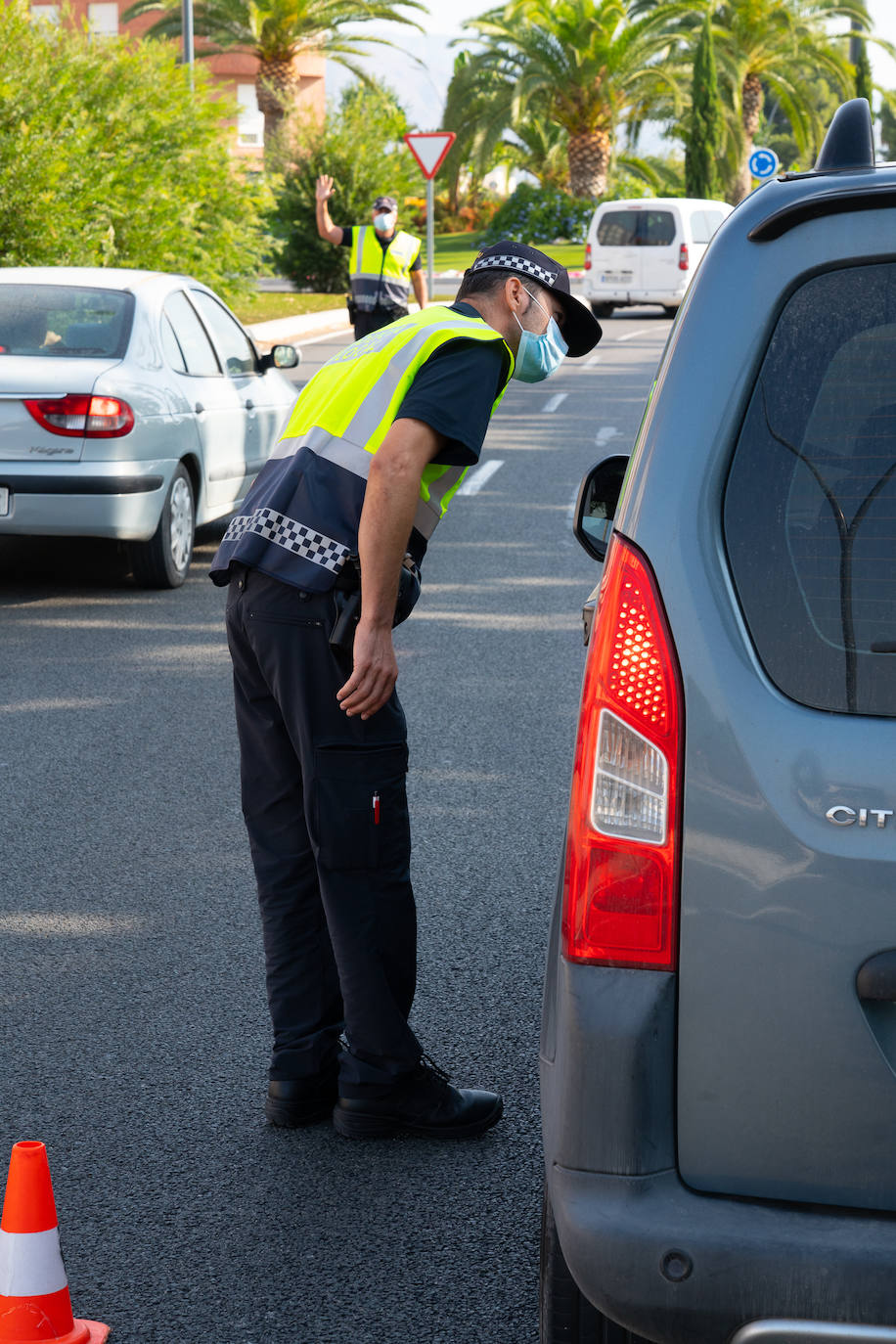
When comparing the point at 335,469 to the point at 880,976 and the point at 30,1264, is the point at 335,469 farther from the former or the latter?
the point at 880,976

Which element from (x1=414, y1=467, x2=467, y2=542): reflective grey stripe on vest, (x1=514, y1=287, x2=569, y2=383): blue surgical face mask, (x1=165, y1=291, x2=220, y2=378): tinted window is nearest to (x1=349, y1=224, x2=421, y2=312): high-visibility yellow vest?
(x1=165, y1=291, x2=220, y2=378): tinted window

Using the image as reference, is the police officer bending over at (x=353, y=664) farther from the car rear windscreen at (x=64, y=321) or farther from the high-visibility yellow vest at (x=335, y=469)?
the car rear windscreen at (x=64, y=321)

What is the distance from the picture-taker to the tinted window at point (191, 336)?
30.1 ft

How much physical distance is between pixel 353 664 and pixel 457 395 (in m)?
0.54

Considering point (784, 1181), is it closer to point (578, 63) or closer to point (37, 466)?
point (37, 466)

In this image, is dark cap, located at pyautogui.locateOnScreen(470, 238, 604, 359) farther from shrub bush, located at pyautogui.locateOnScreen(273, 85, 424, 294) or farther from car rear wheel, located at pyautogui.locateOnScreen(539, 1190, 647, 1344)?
shrub bush, located at pyautogui.locateOnScreen(273, 85, 424, 294)

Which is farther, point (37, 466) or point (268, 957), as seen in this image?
point (37, 466)

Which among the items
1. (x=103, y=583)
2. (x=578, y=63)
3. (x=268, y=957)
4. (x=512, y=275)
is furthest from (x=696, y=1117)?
(x=578, y=63)

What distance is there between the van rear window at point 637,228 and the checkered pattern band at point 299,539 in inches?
1040

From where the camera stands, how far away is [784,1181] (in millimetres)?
2047

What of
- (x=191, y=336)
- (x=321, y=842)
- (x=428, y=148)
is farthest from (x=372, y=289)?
(x=428, y=148)

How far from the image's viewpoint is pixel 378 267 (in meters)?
14.9

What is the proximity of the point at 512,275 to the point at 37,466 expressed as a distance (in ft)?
17.1

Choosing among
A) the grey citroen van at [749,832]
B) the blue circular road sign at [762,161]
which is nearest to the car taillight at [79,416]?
the grey citroen van at [749,832]
